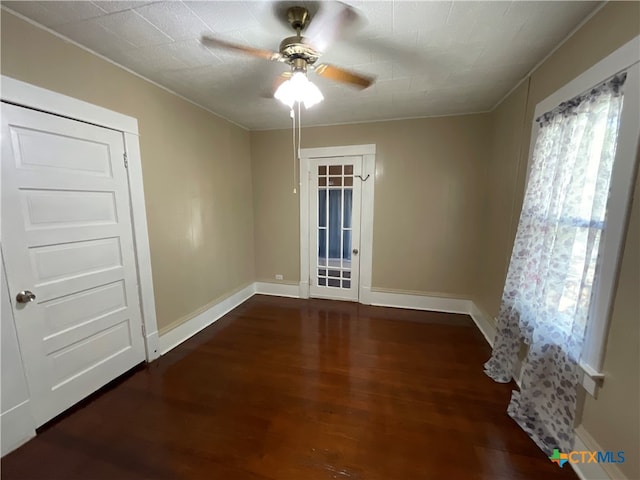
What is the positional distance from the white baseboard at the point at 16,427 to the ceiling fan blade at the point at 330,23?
2.89m

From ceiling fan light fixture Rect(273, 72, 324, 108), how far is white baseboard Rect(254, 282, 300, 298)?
9.65 ft

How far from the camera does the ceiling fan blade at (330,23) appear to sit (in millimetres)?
1431

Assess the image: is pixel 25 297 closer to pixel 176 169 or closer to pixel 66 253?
pixel 66 253

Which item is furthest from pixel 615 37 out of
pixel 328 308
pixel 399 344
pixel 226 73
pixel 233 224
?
pixel 233 224

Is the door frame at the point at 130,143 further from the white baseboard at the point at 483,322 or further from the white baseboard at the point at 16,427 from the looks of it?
the white baseboard at the point at 483,322

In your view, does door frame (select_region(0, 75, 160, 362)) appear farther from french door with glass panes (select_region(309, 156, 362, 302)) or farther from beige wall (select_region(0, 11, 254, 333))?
french door with glass panes (select_region(309, 156, 362, 302))

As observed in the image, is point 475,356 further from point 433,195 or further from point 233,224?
point 233,224

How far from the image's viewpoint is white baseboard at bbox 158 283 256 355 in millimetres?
2666

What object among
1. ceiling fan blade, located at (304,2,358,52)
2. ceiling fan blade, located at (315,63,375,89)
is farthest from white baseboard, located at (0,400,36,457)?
ceiling fan blade, located at (304,2,358,52)

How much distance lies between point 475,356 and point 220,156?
3621 millimetres

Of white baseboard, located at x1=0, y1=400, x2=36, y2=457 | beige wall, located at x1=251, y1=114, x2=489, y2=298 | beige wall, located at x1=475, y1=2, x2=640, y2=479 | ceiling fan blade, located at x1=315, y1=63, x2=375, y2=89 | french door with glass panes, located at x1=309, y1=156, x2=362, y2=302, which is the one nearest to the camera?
beige wall, located at x1=475, y1=2, x2=640, y2=479

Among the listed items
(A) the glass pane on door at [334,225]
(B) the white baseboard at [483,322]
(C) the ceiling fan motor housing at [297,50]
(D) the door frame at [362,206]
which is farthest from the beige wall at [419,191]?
(C) the ceiling fan motor housing at [297,50]

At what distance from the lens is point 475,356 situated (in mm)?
2551

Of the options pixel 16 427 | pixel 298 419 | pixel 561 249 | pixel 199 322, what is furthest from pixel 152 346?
pixel 561 249
